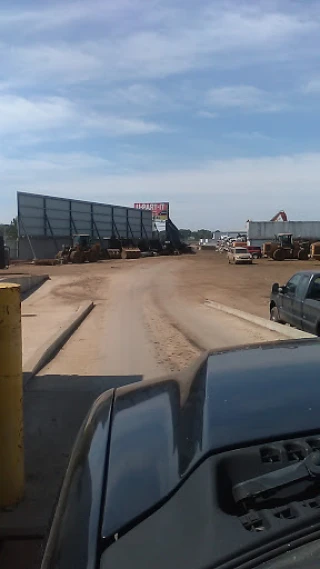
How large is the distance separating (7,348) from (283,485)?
311cm

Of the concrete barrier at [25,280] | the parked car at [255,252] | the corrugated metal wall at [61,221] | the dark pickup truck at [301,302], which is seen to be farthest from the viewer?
the parked car at [255,252]

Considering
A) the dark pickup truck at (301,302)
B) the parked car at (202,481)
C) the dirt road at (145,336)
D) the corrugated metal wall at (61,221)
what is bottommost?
the dirt road at (145,336)

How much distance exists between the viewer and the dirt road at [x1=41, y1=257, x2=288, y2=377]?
387 inches

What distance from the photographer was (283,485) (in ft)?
6.03

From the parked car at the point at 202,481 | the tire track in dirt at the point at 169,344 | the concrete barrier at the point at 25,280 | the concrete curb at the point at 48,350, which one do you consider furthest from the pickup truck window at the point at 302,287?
the concrete barrier at the point at 25,280

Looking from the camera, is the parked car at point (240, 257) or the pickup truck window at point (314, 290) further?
the parked car at point (240, 257)

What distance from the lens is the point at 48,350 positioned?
10570 mm

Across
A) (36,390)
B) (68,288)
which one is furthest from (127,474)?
(68,288)

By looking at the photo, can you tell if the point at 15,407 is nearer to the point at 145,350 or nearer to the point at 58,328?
the point at 145,350

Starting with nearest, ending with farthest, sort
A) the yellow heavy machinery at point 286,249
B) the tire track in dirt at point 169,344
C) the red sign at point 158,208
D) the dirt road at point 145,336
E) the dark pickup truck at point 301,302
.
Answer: the dirt road at point 145,336 < the tire track in dirt at point 169,344 < the dark pickup truck at point 301,302 < the yellow heavy machinery at point 286,249 < the red sign at point 158,208

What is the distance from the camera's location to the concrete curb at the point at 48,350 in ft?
29.4

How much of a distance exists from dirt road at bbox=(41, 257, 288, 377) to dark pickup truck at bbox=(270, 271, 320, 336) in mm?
710

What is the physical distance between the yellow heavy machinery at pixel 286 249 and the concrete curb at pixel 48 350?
50.3 meters

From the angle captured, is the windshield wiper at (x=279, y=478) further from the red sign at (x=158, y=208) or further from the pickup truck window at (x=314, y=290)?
the red sign at (x=158, y=208)
